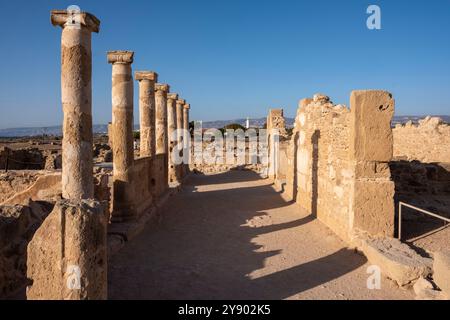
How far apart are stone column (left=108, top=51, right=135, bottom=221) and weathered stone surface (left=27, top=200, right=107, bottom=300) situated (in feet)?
15.1

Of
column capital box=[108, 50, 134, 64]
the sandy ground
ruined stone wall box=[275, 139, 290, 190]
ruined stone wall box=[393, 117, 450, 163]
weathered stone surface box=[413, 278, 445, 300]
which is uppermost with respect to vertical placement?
column capital box=[108, 50, 134, 64]

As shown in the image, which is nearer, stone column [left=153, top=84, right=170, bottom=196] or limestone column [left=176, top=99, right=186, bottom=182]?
stone column [left=153, top=84, right=170, bottom=196]

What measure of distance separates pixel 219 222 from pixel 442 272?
212 inches

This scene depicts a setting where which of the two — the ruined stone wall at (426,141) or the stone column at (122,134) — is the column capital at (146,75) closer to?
the stone column at (122,134)

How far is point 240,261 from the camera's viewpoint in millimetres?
6113

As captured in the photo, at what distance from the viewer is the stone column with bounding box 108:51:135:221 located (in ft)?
27.1

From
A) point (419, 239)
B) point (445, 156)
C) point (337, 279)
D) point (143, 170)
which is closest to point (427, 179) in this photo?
point (419, 239)

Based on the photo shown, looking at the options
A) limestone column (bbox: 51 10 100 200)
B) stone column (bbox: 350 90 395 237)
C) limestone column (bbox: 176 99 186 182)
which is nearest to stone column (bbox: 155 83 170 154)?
limestone column (bbox: 176 99 186 182)

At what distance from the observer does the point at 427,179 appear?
9.20 m

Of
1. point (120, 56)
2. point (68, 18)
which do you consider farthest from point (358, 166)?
point (120, 56)

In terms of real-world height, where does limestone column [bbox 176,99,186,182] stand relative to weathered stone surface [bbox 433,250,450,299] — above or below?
above

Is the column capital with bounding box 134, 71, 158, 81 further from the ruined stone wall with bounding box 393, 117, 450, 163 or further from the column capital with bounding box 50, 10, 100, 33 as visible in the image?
the ruined stone wall with bounding box 393, 117, 450, 163

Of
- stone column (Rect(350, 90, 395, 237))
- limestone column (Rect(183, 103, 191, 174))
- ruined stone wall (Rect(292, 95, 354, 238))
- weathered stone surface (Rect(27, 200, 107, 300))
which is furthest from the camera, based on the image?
limestone column (Rect(183, 103, 191, 174))
